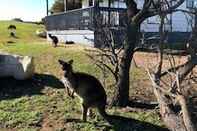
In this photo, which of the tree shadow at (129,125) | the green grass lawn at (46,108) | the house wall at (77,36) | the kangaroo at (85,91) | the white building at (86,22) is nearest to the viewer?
the tree shadow at (129,125)

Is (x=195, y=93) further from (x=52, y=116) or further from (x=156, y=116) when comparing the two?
(x=52, y=116)

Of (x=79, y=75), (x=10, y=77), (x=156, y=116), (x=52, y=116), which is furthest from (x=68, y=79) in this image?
(x=10, y=77)

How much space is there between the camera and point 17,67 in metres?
13.1

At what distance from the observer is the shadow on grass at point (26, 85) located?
11.8 metres

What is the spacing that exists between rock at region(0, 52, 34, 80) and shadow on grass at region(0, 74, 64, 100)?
0.53ft

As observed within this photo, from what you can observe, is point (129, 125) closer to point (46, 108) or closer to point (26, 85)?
point (46, 108)

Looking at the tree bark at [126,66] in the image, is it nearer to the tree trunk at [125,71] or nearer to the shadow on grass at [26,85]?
the tree trunk at [125,71]

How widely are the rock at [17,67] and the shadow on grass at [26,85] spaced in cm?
16

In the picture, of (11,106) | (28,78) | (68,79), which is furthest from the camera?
(28,78)

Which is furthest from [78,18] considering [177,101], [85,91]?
[177,101]

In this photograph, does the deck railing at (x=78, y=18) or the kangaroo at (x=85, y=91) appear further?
the deck railing at (x=78, y=18)

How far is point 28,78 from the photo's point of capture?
42.5ft

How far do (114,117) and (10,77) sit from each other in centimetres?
457

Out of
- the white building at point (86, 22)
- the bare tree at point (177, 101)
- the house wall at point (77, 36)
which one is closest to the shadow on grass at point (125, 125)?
the bare tree at point (177, 101)
